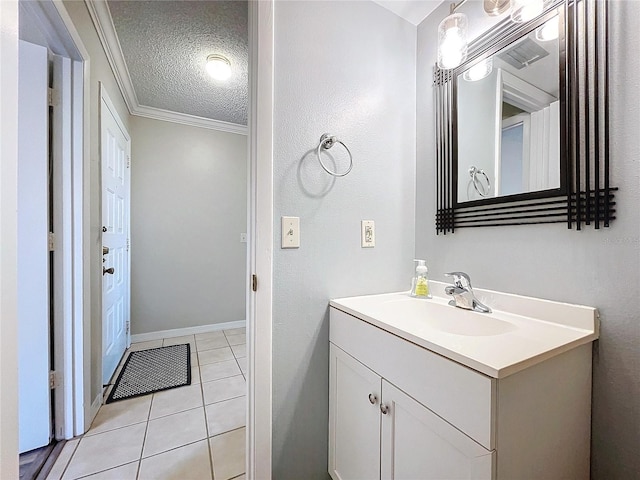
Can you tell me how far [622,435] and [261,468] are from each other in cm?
116

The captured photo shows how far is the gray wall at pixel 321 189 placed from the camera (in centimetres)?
107

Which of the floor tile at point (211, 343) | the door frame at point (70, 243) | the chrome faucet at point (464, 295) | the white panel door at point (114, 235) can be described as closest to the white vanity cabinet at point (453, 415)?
the chrome faucet at point (464, 295)

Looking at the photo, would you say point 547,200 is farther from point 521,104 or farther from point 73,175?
point 73,175

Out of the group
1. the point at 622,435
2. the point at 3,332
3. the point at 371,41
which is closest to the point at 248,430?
the point at 3,332

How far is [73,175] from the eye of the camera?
144cm

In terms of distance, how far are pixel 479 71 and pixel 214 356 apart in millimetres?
2743

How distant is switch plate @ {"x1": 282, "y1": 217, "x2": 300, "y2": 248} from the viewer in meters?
1.06

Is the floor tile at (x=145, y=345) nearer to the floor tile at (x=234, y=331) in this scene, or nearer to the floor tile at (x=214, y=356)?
the floor tile at (x=214, y=356)

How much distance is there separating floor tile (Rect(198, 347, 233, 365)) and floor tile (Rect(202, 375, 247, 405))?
37 centimetres

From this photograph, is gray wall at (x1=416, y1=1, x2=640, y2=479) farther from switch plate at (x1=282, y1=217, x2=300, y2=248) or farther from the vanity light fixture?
switch plate at (x1=282, y1=217, x2=300, y2=248)

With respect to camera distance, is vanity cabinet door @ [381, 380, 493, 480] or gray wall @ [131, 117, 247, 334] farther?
gray wall @ [131, 117, 247, 334]

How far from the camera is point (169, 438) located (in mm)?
1463

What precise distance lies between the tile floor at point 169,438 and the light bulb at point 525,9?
7.25 ft

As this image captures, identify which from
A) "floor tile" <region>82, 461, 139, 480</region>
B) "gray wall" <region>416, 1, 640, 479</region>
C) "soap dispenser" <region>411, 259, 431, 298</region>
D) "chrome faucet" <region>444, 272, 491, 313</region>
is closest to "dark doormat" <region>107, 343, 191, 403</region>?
"floor tile" <region>82, 461, 139, 480</region>
